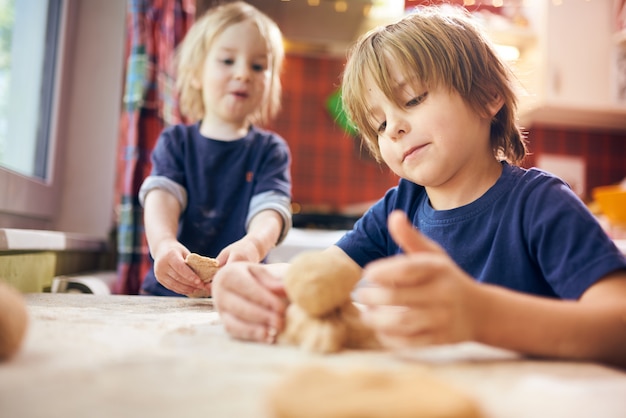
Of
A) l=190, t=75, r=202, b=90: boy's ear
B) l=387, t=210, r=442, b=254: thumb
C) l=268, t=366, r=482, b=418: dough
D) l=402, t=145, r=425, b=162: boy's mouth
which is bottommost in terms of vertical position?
l=268, t=366, r=482, b=418: dough

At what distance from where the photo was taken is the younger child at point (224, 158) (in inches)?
48.7

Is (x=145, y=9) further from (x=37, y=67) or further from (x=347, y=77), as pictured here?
(x=347, y=77)

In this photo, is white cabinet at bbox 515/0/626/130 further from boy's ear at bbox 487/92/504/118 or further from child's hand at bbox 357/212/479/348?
child's hand at bbox 357/212/479/348

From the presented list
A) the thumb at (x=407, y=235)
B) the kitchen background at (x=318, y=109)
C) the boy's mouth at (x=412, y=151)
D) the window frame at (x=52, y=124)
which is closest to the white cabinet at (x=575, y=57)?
the kitchen background at (x=318, y=109)

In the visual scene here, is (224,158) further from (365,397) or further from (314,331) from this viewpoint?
(365,397)

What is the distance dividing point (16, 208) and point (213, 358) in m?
1.24

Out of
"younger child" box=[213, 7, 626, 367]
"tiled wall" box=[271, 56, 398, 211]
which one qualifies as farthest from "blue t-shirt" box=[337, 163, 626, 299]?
"tiled wall" box=[271, 56, 398, 211]

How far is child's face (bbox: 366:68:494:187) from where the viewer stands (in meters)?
0.85

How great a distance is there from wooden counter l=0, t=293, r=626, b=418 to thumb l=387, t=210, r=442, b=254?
0.33 ft

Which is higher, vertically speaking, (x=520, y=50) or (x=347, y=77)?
(x=520, y=50)

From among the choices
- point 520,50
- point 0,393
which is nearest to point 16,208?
point 0,393

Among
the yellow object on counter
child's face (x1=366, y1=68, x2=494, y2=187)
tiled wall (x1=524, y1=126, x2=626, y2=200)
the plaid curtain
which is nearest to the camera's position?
child's face (x1=366, y1=68, x2=494, y2=187)

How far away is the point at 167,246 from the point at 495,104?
659 mm

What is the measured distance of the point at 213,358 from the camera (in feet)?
1.46
